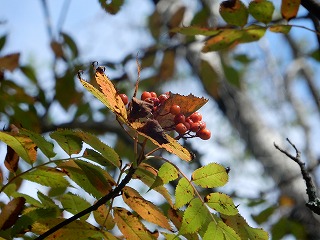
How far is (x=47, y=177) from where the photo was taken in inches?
29.8

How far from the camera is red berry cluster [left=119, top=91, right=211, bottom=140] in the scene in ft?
2.21

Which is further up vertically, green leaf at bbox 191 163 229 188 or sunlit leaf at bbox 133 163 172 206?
sunlit leaf at bbox 133 163 172 206

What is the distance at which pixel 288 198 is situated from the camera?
6.79ft

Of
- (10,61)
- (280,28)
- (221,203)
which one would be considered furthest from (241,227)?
(10,61)

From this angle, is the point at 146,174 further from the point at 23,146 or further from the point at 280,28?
the point at 280,28

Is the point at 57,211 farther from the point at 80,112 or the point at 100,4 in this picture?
the point at 80,112

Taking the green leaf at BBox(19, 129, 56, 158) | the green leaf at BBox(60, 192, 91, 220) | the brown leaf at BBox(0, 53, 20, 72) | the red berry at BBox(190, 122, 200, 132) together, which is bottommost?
the brown leaf at BBox(0, 53, 20, 72)

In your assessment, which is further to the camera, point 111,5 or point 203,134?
point 111,5

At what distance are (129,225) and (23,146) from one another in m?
0.20

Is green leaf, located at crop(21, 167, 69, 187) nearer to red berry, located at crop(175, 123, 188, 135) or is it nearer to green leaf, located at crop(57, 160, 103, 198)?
green leaf, located at crop(57, 160, 103, 198)

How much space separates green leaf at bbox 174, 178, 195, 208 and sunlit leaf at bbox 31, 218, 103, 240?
120 millimetres

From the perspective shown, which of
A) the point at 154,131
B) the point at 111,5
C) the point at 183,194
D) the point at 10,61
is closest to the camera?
the point at 154,131

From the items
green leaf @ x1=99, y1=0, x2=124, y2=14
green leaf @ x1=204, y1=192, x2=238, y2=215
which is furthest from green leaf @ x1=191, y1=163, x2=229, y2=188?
green leaf @ x1=99, y1=0, x2=124, y2=14

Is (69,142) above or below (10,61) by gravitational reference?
above
